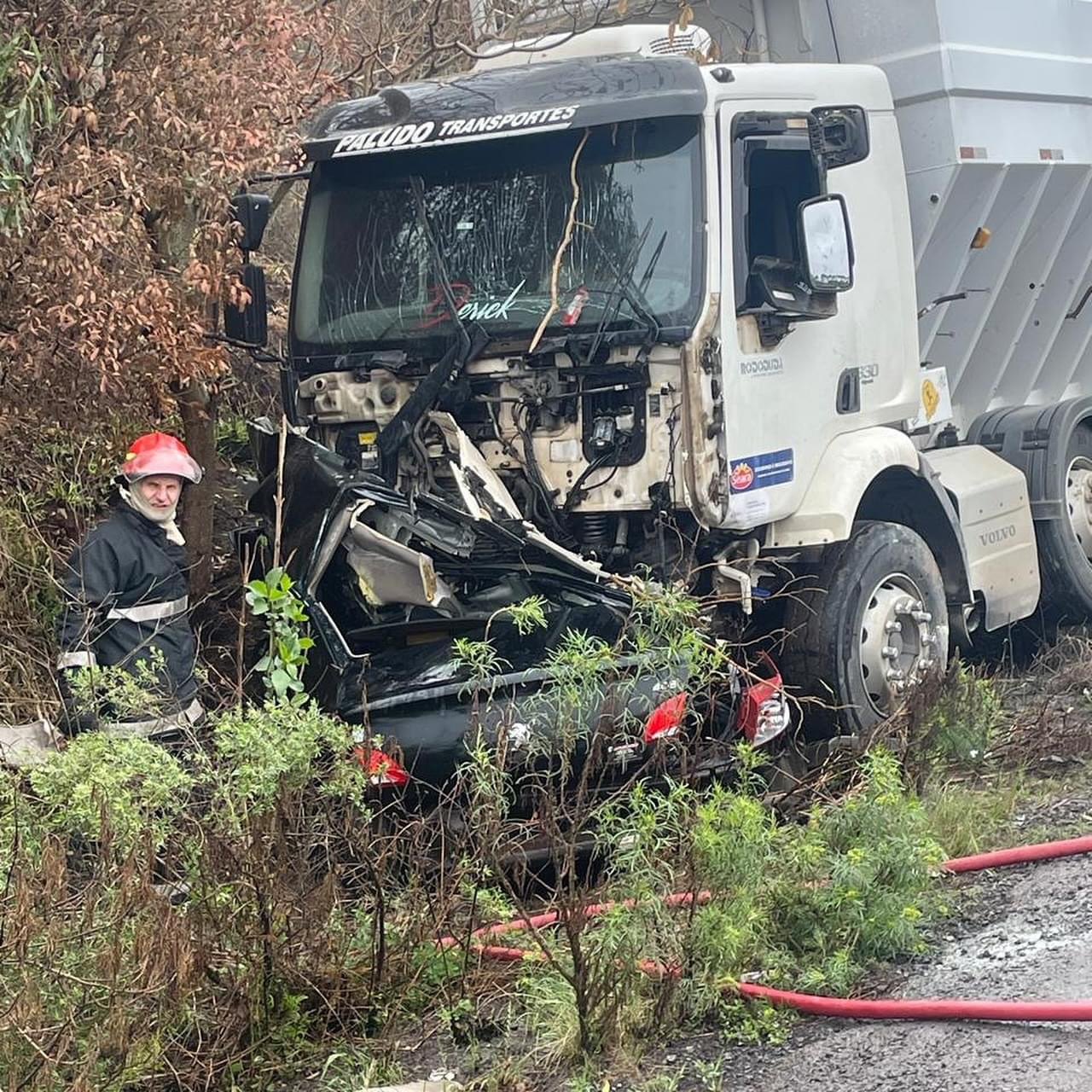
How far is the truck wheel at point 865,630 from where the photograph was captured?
233 inches

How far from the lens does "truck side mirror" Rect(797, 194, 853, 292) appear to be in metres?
5.69

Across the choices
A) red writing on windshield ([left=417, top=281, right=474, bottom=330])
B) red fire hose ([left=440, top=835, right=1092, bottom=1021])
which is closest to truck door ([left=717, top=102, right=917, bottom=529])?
red writing on windshield ([left=417, top=281, right=474, bottom=330])

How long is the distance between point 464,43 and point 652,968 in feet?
19.9

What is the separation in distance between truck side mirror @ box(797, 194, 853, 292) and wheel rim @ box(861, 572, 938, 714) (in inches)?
48.7

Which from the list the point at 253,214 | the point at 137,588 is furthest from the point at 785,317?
the point at 137,588

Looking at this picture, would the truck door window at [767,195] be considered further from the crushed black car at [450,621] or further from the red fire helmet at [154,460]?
the red fire helmet at [154,460]

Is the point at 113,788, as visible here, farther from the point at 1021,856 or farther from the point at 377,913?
the point at 1021,856

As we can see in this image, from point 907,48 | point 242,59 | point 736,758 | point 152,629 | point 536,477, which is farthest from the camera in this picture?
point 907,48

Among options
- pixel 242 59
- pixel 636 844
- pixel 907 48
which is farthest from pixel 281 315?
pixel 636 844

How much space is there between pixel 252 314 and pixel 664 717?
2.66 meters

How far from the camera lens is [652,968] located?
3.84 meters

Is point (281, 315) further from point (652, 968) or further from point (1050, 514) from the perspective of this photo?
point (652, 968)

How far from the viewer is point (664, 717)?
15.1 feet

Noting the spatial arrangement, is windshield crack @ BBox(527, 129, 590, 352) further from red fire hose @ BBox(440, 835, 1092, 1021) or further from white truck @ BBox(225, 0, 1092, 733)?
red fire hose @ BBox(440, 835, 1092, 1021)
